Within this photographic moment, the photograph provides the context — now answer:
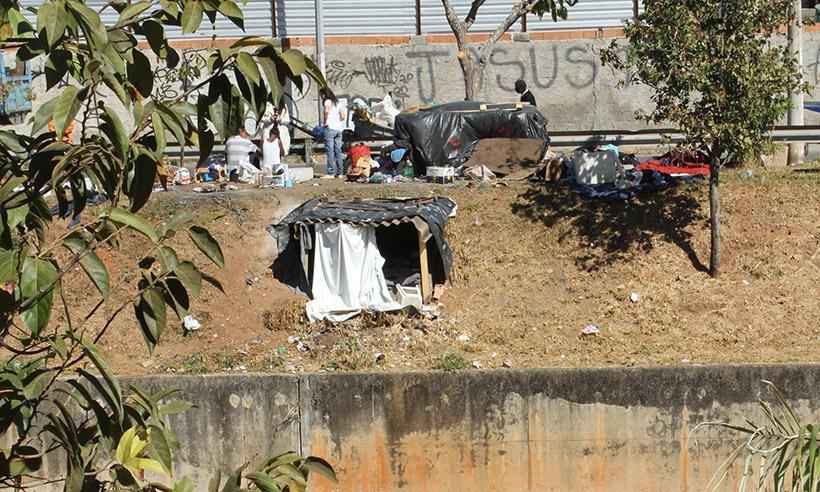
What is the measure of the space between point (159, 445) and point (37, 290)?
2.53ft

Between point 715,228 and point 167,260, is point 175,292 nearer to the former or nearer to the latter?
point 167,260

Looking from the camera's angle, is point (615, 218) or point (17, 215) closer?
point (17, 215)

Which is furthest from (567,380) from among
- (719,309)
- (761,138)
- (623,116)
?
(623,116)

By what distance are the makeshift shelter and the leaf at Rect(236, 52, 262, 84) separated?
10956 millimetres

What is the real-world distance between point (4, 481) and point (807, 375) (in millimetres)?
9636

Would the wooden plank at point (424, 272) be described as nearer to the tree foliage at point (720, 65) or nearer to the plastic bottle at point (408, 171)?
the tree foliage at point (720, 65)

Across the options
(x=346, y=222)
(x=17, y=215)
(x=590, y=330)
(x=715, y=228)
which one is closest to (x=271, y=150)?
(x=346, y=222)

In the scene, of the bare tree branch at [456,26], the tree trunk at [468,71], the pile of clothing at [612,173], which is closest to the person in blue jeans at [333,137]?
the tree trunk at [468,71]

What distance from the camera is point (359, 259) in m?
15.1

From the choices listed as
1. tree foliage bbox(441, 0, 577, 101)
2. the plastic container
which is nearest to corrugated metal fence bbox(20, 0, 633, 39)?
tree foliage bbox(441, 0, 577, 101)

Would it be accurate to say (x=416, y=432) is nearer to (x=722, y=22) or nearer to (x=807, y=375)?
(x=807, y=375)

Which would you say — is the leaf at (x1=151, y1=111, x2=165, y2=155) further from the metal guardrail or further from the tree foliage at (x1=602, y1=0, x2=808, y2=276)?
the metal guardrail

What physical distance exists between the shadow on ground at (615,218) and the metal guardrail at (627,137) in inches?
107

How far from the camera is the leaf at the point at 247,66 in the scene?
3.91 meters
